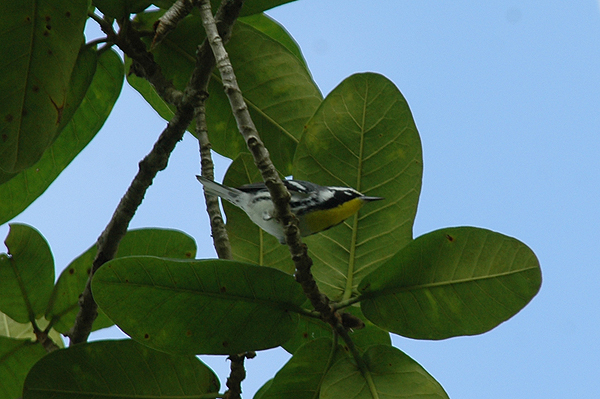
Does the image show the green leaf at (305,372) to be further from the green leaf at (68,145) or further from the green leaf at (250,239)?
the green leaf at (68,145)

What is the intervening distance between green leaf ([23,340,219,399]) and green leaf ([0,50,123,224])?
3.13 feet

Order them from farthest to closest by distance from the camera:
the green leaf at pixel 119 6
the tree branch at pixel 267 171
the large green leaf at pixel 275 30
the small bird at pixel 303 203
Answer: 1. the large green leaf at pixel 275 30
2. the green leaf at pixel 119 6
3. the small bird at pixel 303 203
4. the tree branch at pixel 267 171

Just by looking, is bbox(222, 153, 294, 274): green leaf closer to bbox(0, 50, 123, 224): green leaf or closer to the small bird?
the small bird

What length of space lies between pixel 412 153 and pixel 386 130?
115mm

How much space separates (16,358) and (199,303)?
112cm

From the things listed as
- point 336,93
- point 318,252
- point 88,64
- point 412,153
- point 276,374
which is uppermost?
point 88,64

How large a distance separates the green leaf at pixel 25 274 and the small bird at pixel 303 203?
695 millimetres

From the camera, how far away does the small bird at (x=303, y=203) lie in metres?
2.15

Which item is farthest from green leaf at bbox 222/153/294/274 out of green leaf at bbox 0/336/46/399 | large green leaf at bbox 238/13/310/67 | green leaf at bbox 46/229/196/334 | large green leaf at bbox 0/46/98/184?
large green leaf at bbox 238/13/310/67

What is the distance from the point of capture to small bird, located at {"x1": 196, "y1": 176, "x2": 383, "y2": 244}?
2.15m

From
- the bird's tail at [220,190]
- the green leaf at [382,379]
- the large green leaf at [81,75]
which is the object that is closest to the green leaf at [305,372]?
the green leaf at [382,379]

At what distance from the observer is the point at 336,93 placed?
2.07m

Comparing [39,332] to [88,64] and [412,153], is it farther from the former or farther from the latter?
[412,153]

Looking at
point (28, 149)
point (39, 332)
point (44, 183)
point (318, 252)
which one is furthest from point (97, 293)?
point (44, 183)
